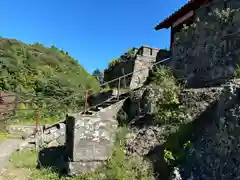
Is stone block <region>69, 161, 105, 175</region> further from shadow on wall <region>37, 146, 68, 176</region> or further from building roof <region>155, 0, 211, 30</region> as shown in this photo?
building roof <region>155, 0, 211, 30</region>

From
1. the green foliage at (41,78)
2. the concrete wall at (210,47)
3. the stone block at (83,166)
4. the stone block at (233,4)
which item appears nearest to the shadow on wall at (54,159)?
the stone block at (83,166)

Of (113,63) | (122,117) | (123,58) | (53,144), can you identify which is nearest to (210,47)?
(122,117)

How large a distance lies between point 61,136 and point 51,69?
898cm

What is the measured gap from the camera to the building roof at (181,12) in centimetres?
1115

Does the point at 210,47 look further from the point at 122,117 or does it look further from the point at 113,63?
the point at 113,63

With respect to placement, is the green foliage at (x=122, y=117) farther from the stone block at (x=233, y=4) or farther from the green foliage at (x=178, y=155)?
the stone block at (x=233, y=4)

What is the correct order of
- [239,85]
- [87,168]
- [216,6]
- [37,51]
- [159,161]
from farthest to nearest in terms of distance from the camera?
[37,51] → [216,6] → [87,168] → [159,161] → [239,85]

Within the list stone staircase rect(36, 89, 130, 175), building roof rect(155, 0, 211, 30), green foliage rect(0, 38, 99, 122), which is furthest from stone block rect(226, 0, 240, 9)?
green foliage rect(0, 38, 99, 122)

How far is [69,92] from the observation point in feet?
51.9

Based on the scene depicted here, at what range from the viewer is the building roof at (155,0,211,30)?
11.1m

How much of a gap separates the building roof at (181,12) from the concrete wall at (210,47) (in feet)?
9.52

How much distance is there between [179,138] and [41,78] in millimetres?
12160

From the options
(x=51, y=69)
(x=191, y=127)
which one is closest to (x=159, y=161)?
(x=191, y=127)

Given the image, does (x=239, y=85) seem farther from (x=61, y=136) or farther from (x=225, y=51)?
(x=61, y=136)
